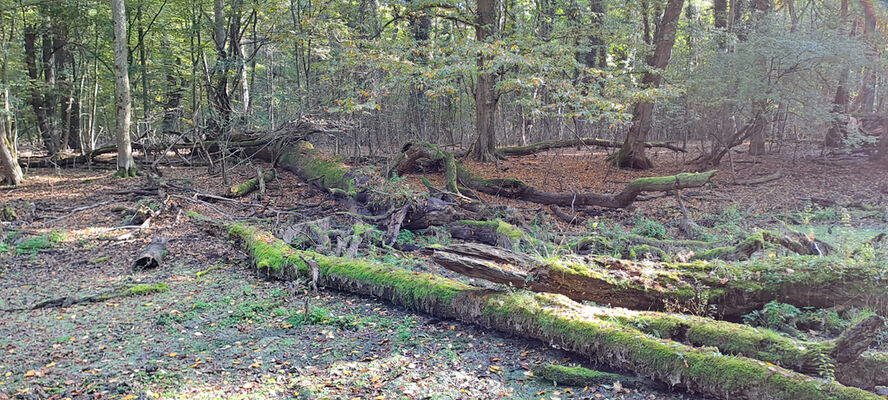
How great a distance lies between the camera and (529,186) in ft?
38.3

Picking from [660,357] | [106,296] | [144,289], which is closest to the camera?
[660,357]

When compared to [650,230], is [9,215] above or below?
above

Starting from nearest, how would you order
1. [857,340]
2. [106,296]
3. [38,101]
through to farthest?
1. [857,340]
2. [106,296]
3. [38,101]

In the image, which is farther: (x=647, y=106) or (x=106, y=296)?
(x=647, y=106)

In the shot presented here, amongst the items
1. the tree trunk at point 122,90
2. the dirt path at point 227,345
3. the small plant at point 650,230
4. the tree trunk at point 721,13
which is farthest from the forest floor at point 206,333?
the tree trunk at point 721,13

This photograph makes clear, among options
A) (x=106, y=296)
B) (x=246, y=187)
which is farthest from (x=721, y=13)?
(x=106, y=296)

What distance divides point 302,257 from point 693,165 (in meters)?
13.3

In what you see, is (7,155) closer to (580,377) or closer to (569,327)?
(569,327)

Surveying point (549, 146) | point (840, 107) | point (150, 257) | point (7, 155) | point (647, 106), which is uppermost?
point (647, 106)

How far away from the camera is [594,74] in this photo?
1049cm

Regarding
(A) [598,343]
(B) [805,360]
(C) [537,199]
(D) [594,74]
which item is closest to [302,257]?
(A) [598,343]

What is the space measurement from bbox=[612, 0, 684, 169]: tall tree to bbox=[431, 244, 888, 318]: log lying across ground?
10.2 meters

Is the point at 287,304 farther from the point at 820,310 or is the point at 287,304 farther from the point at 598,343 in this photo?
the point at 820,310

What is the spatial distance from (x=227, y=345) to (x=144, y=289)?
2.16 meters
